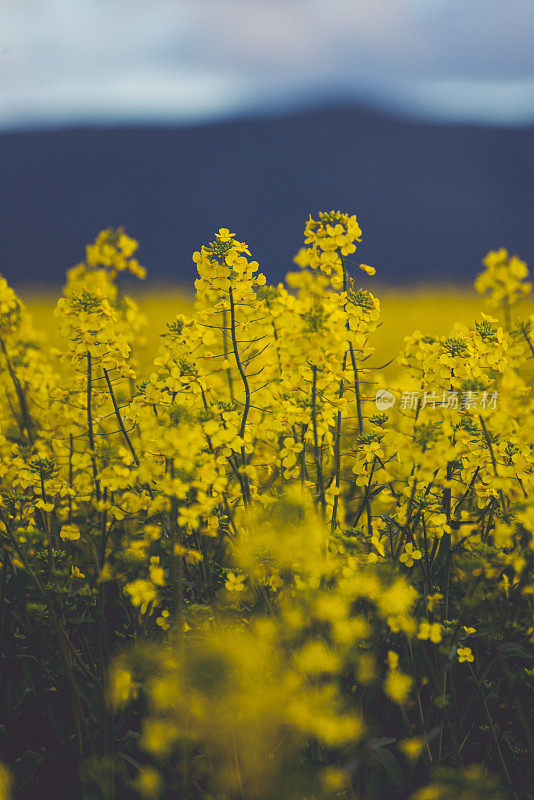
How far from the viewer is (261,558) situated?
7.09ft

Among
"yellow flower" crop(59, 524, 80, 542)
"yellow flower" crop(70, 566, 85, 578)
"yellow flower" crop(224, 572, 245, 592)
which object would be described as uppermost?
"yellow flower" crop(59, 524, 80, 542)

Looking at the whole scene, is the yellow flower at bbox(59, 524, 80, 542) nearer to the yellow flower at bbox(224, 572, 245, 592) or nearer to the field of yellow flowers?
the field of yellow flowers

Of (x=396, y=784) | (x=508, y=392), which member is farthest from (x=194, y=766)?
(x=508, y=392)

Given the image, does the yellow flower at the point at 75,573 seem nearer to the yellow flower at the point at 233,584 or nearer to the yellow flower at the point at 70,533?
the yellow flower at the point at 70,533

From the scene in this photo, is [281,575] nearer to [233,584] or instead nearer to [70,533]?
[233,584]

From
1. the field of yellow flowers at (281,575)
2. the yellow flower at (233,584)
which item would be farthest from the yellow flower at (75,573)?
the yellow flower at (233,584)

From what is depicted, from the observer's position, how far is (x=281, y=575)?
92.8 inches

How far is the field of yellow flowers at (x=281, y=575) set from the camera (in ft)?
5.97

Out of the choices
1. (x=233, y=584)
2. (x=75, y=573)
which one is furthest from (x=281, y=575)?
(x=75, y=573)

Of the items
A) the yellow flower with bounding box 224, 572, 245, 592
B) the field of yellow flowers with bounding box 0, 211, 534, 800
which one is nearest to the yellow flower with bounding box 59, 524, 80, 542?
the field of yellow flowers with bounding box 0, 211, 534, 800

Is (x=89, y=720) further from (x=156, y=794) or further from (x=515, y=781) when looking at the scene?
(x=515, y=781)

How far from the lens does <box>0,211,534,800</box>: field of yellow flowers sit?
1.82m

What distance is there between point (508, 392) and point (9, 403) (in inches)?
114

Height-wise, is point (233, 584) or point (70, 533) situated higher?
point (70, 533)
